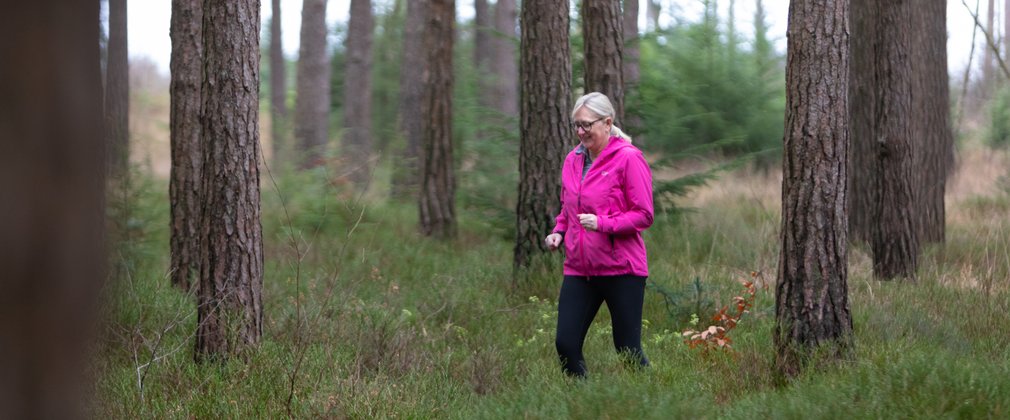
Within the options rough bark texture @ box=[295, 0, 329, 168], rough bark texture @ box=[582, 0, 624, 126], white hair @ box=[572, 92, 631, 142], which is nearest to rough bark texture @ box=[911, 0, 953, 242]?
rough bark texture @ box=[582, 0, 624, 126]

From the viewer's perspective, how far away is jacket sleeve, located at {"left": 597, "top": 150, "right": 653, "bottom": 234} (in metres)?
5.45

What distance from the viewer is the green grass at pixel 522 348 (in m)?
5.03

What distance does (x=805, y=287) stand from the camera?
5.92 meters

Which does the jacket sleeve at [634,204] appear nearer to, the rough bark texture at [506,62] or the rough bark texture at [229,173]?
the rough bark texture at [229,173]

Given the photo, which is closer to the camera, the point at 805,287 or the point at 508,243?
the point at 805,287

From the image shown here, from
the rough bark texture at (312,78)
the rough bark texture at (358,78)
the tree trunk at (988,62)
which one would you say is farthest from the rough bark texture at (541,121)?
the tree trunk at (988,62)

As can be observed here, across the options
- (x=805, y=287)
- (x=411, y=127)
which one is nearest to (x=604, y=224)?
(x=805, y=287)

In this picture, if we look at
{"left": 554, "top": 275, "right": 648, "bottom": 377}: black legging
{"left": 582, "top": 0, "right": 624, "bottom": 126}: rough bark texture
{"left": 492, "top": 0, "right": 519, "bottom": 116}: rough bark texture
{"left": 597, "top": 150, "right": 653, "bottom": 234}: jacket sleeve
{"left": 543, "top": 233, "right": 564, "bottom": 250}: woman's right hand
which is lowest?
{"left": 554, "top": 275, "right": 648, "bottom": 377}: black legging

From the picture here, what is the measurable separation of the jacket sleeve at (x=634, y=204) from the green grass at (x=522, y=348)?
858mm

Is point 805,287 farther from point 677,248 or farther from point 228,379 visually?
point 677,248

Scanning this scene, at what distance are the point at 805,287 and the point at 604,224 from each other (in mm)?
1398

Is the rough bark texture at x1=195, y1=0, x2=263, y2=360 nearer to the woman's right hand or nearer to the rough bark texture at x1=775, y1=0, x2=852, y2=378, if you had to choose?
the woman's right hand

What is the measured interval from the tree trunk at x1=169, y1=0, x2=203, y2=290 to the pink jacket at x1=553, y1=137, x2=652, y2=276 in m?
4.39

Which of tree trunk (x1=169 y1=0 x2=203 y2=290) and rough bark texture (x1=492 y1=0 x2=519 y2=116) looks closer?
tree trunk (x1=169 y1=0 x2=203 y2=290)
